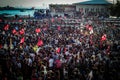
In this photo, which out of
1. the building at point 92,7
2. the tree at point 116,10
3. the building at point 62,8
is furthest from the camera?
the building at point 62,8

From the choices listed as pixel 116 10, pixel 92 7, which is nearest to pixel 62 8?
pixel 92 7

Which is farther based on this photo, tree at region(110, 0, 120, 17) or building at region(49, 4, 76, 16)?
building at region(49, 4, 76, 16)

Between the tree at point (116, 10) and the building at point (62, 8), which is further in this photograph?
the building at point (62, 8)

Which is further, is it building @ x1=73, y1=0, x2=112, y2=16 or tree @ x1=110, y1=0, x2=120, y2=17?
building @ x1=73, y1=0, x2=112, y2=16

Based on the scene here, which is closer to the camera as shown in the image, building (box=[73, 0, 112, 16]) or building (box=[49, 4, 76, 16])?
building (box=[73, 0, 112, 16])

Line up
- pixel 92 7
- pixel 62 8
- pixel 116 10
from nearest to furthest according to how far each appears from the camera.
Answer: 1. pixel 116 10
2. pixel 92 7
3. pixel 62 8

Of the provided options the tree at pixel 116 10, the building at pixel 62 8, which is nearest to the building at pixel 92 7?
the building at pixel 62 8

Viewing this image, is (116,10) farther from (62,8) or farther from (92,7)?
(62,8)

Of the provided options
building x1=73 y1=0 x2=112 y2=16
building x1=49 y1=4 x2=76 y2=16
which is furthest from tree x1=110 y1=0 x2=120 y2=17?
building x1=49 y1=4 x2=76 y2=16

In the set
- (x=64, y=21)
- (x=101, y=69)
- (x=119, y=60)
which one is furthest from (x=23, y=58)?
(x=64, y=21)

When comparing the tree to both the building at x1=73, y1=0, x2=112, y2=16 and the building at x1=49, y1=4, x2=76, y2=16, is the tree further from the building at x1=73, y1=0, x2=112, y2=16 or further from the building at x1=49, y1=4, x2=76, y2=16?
the building at x1=49, y1=4, x2=76, y2=16

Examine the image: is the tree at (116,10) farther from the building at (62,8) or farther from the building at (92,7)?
the building at (62,8)

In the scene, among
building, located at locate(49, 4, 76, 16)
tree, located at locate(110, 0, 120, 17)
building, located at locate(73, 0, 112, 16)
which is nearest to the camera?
tree, located at locate(110, 0, 120, 17)

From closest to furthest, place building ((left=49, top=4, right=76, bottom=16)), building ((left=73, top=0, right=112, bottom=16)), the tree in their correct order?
1. the tree
2. building ((left=73, top=0, right=112, bottom=16))
3. building ((left=49, top=4, right=76, bottom=16))
